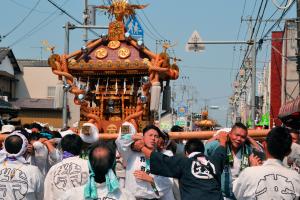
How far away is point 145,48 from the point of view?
32.5ft

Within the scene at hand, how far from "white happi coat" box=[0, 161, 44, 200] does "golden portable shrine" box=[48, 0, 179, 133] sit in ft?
14.8

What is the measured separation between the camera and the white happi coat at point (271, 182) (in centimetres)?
444

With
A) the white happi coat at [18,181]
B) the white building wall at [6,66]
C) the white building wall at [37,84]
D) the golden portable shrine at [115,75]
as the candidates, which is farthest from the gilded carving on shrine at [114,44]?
the white building wall at [37,84]

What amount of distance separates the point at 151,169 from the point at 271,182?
3.86 feet

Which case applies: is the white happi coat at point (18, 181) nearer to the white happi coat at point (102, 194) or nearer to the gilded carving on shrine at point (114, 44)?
the white happi coat at point (102, 194)

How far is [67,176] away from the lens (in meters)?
5.26

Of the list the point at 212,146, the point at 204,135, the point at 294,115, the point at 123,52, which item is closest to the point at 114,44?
the point at 123,52

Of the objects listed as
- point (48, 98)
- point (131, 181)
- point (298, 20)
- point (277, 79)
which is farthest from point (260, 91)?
point (131, 181)

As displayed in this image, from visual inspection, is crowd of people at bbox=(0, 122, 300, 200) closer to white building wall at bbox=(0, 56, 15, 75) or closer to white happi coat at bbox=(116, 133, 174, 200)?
white happi coat at bbox=(116, 133, 174, 200)

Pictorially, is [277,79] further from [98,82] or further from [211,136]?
[211,136]

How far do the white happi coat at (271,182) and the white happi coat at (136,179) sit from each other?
57.7 inches

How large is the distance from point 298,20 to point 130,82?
512cm

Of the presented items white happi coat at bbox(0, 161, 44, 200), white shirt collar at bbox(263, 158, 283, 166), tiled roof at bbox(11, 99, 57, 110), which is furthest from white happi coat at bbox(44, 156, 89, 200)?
tiled roof at bbox(11, 99, 57, 110)

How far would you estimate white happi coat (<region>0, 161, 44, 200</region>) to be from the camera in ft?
15.9
